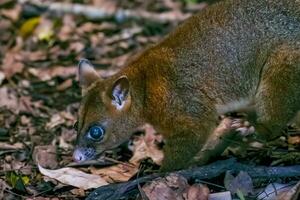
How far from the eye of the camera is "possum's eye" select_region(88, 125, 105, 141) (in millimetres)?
7242

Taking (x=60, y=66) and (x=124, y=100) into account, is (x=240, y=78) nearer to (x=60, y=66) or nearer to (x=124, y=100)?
(x=124, y=100)

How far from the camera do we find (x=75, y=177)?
24.3 feet

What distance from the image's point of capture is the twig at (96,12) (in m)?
11.9

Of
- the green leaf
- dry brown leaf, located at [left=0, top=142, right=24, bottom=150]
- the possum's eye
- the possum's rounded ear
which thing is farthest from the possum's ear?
the green leaf

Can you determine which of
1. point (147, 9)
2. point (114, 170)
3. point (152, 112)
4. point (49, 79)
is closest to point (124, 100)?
point (152, 112)

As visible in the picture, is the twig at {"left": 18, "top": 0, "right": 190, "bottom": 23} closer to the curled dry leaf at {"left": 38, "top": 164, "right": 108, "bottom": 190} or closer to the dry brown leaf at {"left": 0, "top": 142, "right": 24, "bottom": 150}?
the dry brown leaf at {"left": 0, "top": 142, "right": 24, "bottom": 150}

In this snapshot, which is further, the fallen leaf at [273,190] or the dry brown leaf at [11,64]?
the dry brown leaf at [11,64]

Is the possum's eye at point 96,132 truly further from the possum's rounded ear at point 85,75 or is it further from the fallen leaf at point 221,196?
the fallen leaf at point 221,196

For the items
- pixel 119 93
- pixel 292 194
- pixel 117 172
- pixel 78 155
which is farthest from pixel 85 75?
pixel 292 194

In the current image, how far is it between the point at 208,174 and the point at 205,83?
38.8 inches

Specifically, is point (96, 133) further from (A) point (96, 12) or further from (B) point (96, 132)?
(A) point (96, 12)

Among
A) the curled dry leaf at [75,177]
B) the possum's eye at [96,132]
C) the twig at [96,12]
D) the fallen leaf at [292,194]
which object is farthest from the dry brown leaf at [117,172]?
the twig at [96,12]

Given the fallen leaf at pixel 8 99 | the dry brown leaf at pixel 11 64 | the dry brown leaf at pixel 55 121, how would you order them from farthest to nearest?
the dry brown leaf at pixel 11 64
the fallen leaf at pixel 8 99
the dry brown leaf at pixel 55 121

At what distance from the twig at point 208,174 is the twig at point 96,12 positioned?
545 cm
